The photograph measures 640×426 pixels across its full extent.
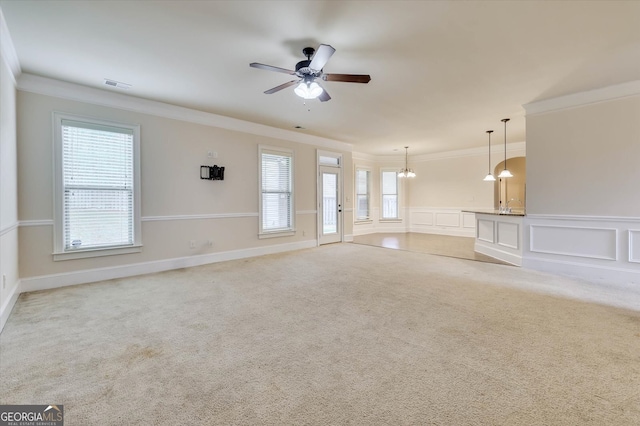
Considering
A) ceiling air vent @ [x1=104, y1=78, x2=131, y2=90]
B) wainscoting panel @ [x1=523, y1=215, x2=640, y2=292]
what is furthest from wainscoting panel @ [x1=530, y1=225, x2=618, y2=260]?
ceiling air vent @ [x1=104, y1=78, x2=131, y2=90]

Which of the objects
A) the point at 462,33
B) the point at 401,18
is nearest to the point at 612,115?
the point at 462,33

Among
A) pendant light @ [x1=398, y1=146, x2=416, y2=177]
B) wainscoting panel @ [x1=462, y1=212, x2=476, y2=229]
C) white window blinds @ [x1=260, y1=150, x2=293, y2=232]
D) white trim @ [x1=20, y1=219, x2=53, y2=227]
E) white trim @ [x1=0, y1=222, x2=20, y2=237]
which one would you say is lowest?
wainscoting panel @ [x1=462, y1=212, x2=476, y2=229]

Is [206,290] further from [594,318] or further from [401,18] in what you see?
[594,318]

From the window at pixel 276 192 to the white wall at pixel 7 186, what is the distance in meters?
3.52

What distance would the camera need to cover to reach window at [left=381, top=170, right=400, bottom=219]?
9.94 meters

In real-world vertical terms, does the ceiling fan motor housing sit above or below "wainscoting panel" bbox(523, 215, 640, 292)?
above

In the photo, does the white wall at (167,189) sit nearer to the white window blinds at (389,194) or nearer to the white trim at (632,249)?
the white window blinds at (389,194)

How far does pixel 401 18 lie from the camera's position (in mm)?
2434

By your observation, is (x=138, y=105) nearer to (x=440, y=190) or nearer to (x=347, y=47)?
(x=347, y=47)

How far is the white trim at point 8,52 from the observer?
2.52 meters

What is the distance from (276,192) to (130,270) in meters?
3.04

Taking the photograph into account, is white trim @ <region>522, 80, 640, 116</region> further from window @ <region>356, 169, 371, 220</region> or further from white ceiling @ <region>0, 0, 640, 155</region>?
window @ <region>356, 169, 371, 220</region>

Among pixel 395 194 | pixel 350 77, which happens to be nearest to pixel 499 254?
pixel 350 77

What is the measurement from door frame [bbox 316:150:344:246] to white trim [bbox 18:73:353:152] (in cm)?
82
